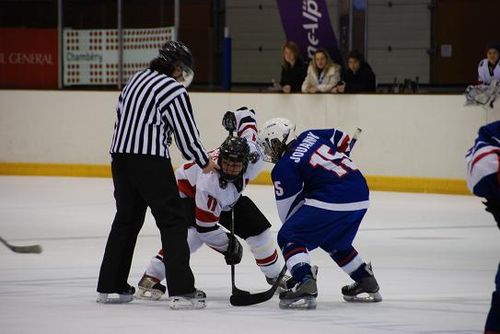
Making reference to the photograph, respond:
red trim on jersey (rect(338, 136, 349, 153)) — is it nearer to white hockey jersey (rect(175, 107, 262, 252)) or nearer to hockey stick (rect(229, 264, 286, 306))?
white hockey jersey (rect(175, 107, 262, 252))

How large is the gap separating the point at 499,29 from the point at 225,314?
34.4 feet

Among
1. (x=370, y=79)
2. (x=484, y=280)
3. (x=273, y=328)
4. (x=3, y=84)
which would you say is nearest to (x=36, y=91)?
(x=3, y=84)

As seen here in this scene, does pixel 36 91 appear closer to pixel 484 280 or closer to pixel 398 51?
pixel 398 51

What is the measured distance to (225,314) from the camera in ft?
19.7

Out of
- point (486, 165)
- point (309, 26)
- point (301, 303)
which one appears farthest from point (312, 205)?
point (309, 26)

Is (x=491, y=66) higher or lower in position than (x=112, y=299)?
higher

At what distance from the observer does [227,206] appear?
21.3 feet

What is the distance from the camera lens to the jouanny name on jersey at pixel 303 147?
622 centimetres

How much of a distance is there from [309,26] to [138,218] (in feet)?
29.4

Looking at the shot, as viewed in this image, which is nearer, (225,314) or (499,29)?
(225,314)

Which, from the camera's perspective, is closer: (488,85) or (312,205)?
(312,205)

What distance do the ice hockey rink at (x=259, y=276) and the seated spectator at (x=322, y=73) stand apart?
1858 mm

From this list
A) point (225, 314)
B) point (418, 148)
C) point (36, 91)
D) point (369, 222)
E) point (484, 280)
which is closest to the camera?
point (225, 314)

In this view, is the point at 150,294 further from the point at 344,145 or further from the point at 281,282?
the point at 344,145
